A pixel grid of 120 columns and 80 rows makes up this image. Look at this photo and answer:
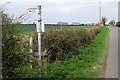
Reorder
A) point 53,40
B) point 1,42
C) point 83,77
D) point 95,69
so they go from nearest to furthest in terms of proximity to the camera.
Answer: point 1,42
point 83,77
point 95,69
point 53,40

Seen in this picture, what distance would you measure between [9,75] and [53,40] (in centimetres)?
422

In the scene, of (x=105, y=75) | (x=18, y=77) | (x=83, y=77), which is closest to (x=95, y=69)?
(x=105, y=75)

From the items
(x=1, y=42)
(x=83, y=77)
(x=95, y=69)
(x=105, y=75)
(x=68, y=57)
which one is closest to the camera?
(x=1, y=42)

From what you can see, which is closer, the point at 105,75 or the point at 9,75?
the point at 9,75

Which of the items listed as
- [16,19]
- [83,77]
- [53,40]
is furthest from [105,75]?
[16,19]

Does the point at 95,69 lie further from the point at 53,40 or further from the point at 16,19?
the point at 16,19

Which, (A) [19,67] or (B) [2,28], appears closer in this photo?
(B) [2,28]

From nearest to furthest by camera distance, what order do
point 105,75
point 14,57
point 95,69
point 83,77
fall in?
point 14,57
point 83,77
point 105,75
point 95,69

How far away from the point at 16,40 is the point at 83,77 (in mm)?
2457

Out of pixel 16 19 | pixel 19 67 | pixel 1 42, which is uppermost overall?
pixel 16 19

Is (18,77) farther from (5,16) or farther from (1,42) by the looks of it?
(5,16)

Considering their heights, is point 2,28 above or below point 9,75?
above

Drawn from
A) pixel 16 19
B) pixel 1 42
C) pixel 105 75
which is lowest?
pixel 105 75

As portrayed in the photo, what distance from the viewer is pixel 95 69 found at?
342 inches
